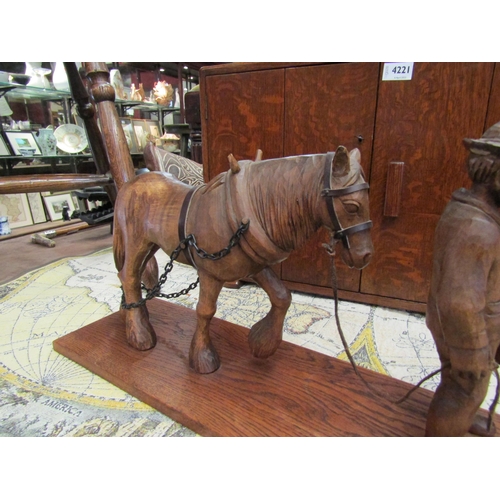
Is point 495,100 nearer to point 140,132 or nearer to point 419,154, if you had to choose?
point 419,154

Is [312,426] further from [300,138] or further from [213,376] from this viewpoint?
[300,138]

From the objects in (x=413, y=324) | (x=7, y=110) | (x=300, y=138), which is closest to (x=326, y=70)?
(x=300, y=138)

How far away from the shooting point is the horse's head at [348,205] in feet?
2.09

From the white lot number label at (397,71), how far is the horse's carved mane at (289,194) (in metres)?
0.86

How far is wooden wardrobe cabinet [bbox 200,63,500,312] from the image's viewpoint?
1254 millimetres

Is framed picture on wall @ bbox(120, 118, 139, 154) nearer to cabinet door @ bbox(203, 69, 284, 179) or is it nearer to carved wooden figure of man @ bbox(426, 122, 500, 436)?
cabinet door @ bbox(203, 69, 284, 179)

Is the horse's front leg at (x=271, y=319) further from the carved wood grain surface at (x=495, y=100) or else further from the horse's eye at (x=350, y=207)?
the carved wood grain surface at (x=495, y=100)

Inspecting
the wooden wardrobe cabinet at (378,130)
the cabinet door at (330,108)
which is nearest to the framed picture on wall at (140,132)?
the wooden wardrobe cabinet at (378,130)

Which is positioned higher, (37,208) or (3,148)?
(3,148)

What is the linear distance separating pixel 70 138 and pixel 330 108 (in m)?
2.24

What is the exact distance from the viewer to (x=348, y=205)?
25.4 inches

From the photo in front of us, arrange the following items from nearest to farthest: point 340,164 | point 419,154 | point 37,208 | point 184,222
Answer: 1. point 340,164
2. point 184,222
3. point 419,154
4. point 37,208

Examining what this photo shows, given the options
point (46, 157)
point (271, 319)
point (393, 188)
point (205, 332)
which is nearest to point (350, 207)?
point (271, 319)

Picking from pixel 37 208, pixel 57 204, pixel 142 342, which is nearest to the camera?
pixel 142 342
